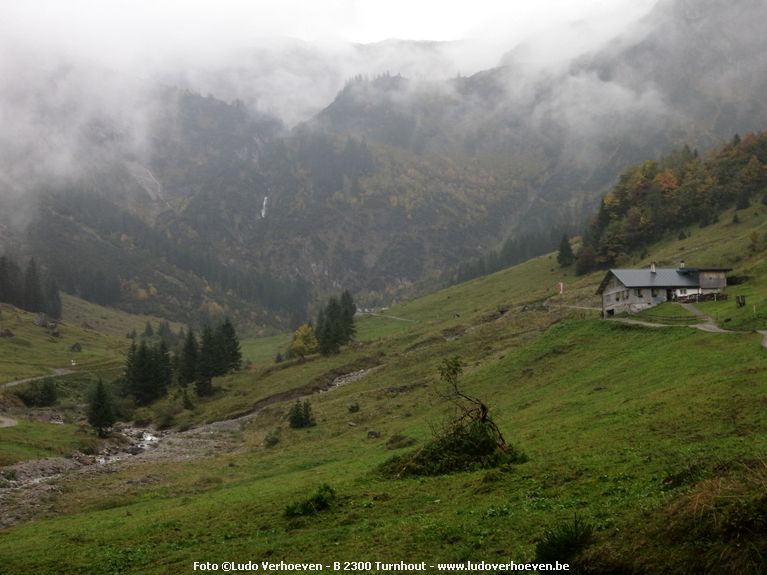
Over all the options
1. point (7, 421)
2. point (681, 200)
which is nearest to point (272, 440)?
point (7, 421)

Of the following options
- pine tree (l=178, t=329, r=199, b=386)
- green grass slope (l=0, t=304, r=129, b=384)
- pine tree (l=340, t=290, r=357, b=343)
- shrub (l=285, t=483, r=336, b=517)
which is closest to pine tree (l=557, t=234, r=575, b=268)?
pine tree (l=340, t=290, r=357, b=343)

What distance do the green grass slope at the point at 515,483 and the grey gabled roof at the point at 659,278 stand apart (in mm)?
14387

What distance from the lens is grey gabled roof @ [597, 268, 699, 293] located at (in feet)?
289

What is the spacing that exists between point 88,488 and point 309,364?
3085 inches

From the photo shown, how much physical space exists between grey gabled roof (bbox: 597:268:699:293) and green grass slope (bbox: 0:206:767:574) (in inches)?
566

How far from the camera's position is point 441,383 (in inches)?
2992

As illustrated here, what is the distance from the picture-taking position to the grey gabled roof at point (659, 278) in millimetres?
88062

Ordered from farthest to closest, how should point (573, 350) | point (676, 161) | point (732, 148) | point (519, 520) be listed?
1. point (676, 161)
2. point (732, 148)
3. point (573, 350)
4. point (519, 520)

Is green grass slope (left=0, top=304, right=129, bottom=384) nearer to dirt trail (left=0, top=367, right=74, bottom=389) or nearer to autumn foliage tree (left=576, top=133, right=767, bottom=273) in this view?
dirt trail (left=0, top=367, right=74, bottom=389)

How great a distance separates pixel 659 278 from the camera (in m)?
90.1

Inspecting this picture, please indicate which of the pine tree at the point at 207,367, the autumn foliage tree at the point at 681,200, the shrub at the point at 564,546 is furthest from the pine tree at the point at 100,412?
the autumn foliage tree at the point at 681,200

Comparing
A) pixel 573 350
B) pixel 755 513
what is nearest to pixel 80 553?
pixel 755 513

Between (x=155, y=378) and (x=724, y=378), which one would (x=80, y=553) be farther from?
(x=155, y=378)

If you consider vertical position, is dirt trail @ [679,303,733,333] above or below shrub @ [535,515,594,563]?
below
